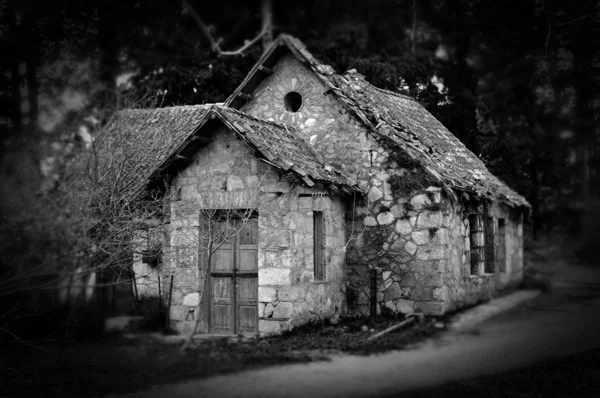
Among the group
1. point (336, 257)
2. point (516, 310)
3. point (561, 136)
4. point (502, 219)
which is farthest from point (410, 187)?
point (502, 219)

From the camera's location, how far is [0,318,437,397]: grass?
8422 mm

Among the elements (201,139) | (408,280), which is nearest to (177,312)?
(201,139)

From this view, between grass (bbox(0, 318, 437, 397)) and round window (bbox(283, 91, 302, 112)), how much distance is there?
19.2 ft

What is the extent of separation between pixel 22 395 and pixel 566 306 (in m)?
12.3

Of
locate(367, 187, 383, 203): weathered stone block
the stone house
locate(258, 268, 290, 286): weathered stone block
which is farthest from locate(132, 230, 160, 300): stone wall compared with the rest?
locate(367, 187, 383, 203): weathered stone block

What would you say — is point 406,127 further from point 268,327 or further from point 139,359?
point 139,359

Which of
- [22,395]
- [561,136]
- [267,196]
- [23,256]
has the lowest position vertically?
[22,395]

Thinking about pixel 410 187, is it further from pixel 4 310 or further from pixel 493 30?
pixel 4 310

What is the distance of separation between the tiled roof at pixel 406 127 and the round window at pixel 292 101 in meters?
0.94

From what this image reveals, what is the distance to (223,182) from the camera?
41.4ft

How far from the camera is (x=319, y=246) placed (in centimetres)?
1322

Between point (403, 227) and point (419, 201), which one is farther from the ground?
point (419, 201)

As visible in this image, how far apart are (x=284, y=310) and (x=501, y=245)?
354 inches

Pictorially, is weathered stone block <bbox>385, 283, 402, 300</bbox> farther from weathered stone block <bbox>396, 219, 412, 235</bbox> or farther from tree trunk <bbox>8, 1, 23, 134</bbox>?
tree trunk <bbox>8, 1, 23, 134</bbox>
